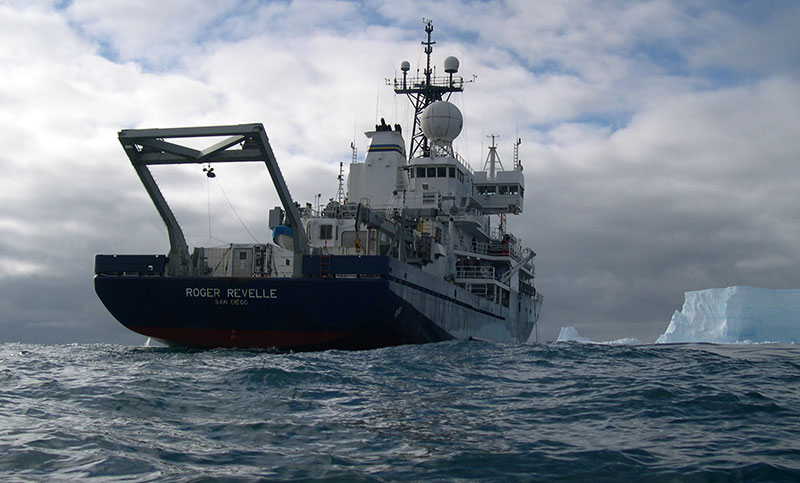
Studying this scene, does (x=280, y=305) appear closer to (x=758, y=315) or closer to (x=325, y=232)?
(x=325, y=232)

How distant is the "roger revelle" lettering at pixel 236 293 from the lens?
20.9 meters

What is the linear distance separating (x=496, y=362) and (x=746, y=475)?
920cm

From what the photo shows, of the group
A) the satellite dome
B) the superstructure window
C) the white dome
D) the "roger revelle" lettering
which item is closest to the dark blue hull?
the "roger revelle" lettering

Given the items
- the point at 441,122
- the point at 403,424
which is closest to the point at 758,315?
the point at 441,122

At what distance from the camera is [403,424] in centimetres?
795

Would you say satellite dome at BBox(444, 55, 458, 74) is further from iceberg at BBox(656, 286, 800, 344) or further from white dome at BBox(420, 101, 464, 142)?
iceberg at BBox(656, 286, 800, 344)

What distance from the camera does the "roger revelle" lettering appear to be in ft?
68.5

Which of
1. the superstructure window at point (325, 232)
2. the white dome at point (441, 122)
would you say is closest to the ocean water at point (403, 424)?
the superstructure window at point (325, 232)

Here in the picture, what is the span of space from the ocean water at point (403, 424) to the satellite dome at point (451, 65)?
103 ft

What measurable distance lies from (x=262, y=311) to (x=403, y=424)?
13.8 meters

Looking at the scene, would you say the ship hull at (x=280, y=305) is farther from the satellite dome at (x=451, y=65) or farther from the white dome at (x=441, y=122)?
the satellite dome at (x=451, y=65)

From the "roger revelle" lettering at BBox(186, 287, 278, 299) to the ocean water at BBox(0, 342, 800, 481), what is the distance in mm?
7167

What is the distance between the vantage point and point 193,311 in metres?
21.8

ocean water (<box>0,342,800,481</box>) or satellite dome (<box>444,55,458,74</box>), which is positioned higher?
satellite dome (<box>444,55,458,74</box>)
